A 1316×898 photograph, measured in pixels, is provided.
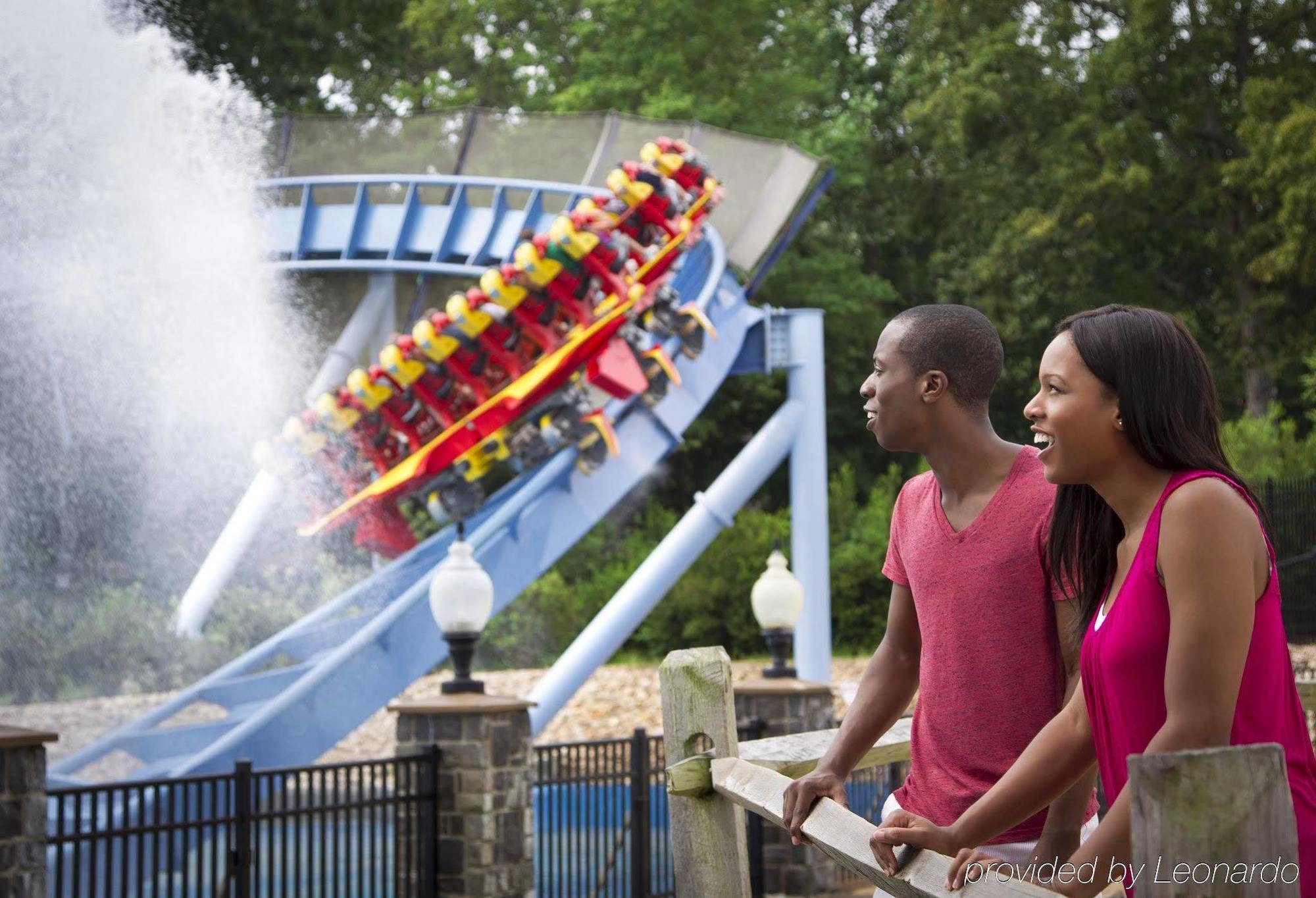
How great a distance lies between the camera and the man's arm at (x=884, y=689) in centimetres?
244

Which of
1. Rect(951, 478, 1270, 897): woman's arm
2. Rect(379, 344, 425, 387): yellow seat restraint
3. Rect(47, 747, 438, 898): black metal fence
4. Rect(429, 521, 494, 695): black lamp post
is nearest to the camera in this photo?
Rect(951, 478, 1270, 897): woman's arm

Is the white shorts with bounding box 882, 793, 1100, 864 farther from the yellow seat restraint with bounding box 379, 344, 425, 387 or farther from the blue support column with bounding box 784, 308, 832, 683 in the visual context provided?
the blue support column with bounding box 784, 308, 832, 683

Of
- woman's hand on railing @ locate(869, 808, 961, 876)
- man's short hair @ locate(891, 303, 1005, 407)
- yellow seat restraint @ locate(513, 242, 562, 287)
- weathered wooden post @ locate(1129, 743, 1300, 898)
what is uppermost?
yellow seat restraint @ locate(513, 242, 562, 287)

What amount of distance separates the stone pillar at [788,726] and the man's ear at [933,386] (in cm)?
588

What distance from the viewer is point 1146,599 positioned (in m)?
1.74

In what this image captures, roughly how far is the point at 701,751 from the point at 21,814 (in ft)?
9.65

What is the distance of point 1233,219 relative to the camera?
22.9m

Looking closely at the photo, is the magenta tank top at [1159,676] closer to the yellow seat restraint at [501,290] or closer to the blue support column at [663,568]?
the blue support column at [663,568]

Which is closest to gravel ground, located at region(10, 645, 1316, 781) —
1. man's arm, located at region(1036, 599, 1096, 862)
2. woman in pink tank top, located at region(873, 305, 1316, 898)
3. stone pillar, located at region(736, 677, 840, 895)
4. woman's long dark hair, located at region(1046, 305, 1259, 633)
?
stone pillar, located at region(736, 677, 840, 895)

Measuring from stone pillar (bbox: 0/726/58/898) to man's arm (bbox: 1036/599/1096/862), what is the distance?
11.5 feet

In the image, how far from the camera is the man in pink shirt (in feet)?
7.36

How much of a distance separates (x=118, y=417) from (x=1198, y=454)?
52.1 feet

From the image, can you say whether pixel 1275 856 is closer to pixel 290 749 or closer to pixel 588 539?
pixel 290 749

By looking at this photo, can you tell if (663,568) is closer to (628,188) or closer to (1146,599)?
(628,188)
